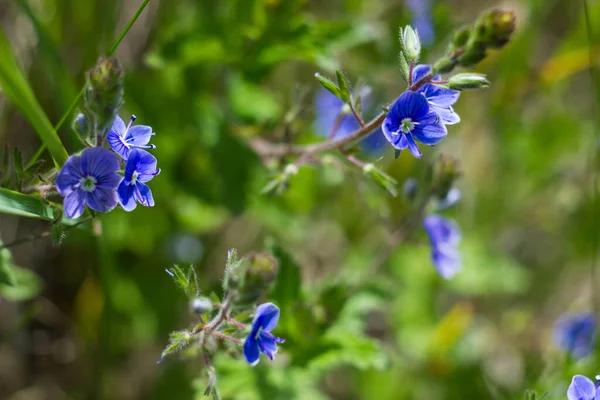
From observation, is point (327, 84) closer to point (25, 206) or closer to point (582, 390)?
point (25, 206)

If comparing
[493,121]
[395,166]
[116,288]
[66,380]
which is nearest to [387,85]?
[395,166]

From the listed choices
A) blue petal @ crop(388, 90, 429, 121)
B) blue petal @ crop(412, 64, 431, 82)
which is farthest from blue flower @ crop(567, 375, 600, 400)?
blue petal @ crop(412, 64, 431, 82)

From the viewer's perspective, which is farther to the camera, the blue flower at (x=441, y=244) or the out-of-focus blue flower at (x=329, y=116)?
the out-of-focus blue flower at (x=329, y=116)

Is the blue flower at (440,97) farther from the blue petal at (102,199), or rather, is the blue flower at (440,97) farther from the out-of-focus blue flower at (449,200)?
the blue petal at (102,199)

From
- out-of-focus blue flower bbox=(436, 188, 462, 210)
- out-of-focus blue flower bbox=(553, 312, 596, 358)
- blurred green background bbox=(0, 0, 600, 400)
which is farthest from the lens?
out-of-focus blue flower bbox=(553, 312, 596, 358)

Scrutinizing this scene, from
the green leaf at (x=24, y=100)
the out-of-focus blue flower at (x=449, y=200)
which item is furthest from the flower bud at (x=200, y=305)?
the out-of-focus blue flower at (x=449, y=200)

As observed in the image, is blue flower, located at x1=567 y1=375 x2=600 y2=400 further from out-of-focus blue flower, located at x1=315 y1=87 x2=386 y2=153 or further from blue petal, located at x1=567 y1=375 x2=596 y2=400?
out-of-focus blue flower, located at x1=315 y1=87 x2=386 y2=153

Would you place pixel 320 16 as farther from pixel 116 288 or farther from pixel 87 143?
pixel 87 143
